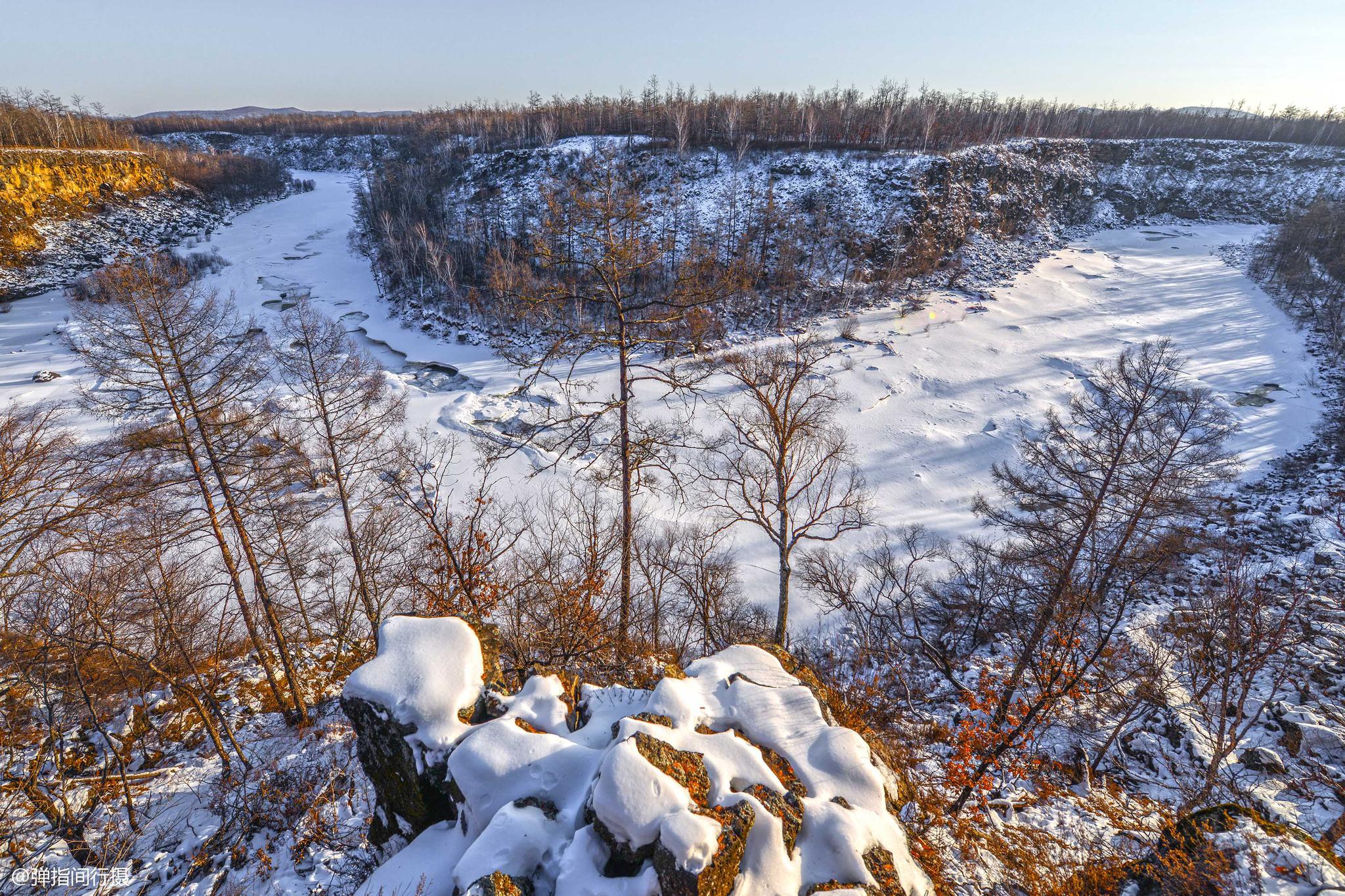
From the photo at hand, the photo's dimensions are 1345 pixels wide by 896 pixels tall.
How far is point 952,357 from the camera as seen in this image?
33.1m

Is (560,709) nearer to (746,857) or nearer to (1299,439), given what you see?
(746,857)

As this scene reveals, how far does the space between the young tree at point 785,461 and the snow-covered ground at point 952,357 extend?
2.05m

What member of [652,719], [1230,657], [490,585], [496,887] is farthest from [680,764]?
[1230,657]

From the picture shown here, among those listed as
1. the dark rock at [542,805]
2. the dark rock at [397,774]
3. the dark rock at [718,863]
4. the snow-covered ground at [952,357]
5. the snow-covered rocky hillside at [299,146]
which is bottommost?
the snow-covered ground at [952,357]

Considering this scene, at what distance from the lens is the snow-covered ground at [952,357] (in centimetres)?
2428

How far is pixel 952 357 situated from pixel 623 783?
35199mm

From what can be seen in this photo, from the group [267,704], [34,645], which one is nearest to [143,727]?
[267,704]

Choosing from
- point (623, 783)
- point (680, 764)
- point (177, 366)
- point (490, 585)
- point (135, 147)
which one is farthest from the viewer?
point (135, 147)

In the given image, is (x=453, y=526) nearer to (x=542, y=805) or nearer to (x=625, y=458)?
(x=625, y=458)

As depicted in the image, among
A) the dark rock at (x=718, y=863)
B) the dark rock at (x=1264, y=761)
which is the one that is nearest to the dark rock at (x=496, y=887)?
the dark rock at (x=718, y=863)

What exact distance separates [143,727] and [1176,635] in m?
24.0

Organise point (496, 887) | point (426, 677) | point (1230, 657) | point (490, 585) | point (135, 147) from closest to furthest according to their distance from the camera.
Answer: point (496, 887)
point (426, 677)
point (1230, 657)
point (490, 585)
point (135, 147)

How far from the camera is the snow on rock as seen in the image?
4.58 m

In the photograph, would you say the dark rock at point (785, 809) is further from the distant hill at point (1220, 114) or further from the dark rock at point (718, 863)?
the distant hill at point (1220, 114)
